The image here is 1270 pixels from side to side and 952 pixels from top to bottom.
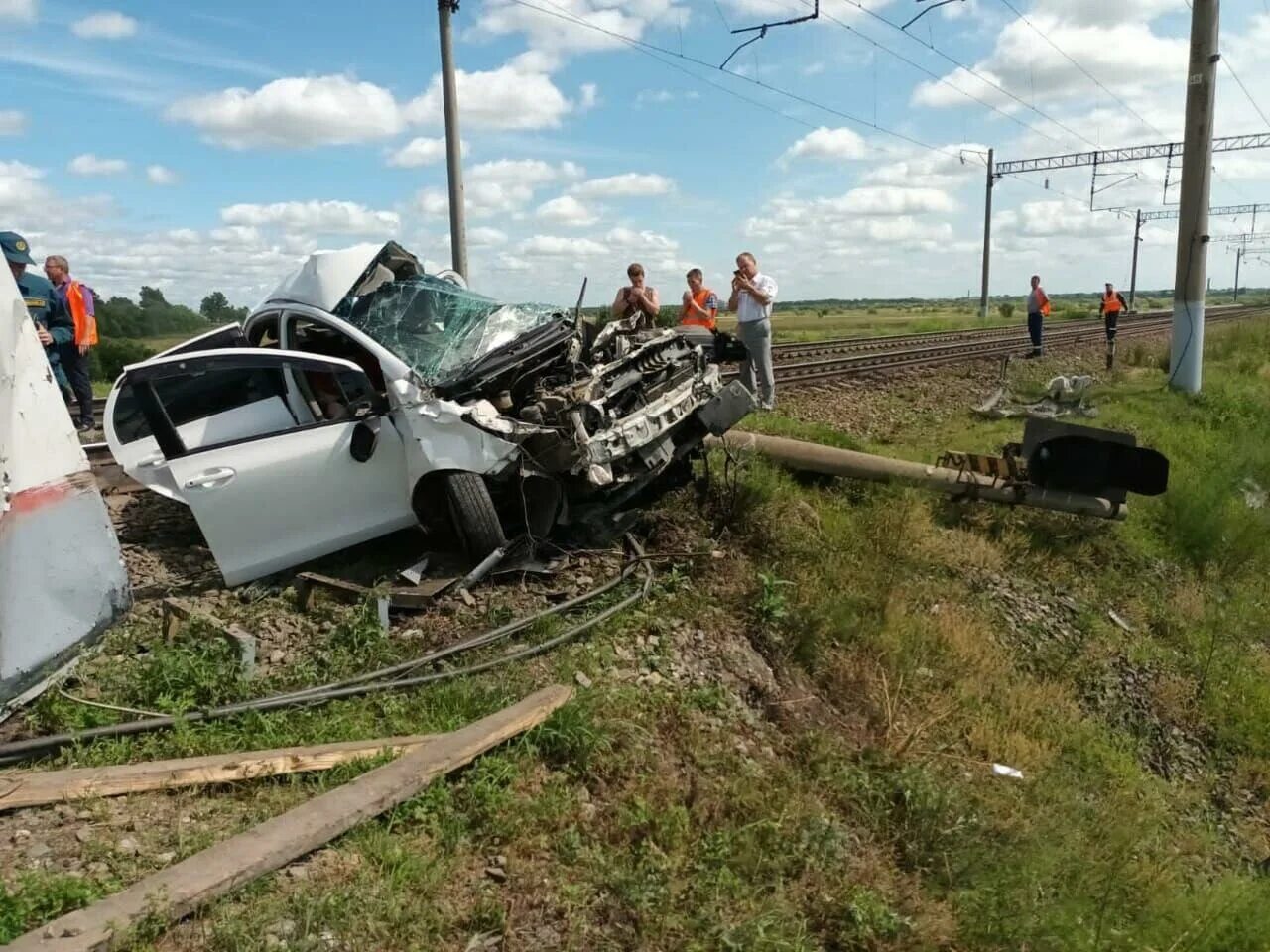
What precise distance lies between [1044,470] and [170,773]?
7.36m

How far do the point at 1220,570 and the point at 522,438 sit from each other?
7321mm

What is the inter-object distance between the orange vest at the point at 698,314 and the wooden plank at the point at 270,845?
22.4 ft

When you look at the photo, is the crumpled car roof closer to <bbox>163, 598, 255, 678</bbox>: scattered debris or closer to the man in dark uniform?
<bbox>163, 598, 255, 678</bbox>: scattered debris

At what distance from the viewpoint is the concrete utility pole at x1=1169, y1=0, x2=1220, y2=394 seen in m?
13.5

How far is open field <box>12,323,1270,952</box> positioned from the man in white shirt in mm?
2329

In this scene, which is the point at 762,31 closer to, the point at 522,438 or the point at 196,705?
the point at 522,438

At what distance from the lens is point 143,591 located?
18.6ft

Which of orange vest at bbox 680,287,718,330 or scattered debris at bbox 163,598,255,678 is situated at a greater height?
orange vest at bbox 680,287,718,330

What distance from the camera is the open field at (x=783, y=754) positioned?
3.47 metres

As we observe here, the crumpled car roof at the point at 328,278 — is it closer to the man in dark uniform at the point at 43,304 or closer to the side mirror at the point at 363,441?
the side mirror at the point at 363,441

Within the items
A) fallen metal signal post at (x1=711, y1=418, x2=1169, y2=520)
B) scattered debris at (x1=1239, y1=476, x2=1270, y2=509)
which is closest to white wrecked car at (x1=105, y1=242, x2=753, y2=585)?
fallen metal signal post at (x1=711, y1=418, x2=1169, y2=520)

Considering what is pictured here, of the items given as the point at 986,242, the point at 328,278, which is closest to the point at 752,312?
the point at 328,278

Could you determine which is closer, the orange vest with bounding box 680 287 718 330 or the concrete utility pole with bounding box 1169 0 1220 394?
the orange vest with bounding box 680 287 718 330

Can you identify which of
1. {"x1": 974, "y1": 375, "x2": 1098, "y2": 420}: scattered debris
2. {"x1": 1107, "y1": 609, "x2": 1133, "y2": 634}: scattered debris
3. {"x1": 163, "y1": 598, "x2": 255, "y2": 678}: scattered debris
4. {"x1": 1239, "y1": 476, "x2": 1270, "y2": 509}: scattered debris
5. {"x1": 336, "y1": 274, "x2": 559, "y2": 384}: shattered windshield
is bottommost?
{"x1": 1107, "y1": 609, "x2": 1133, "y2": 634}: scattered debris
